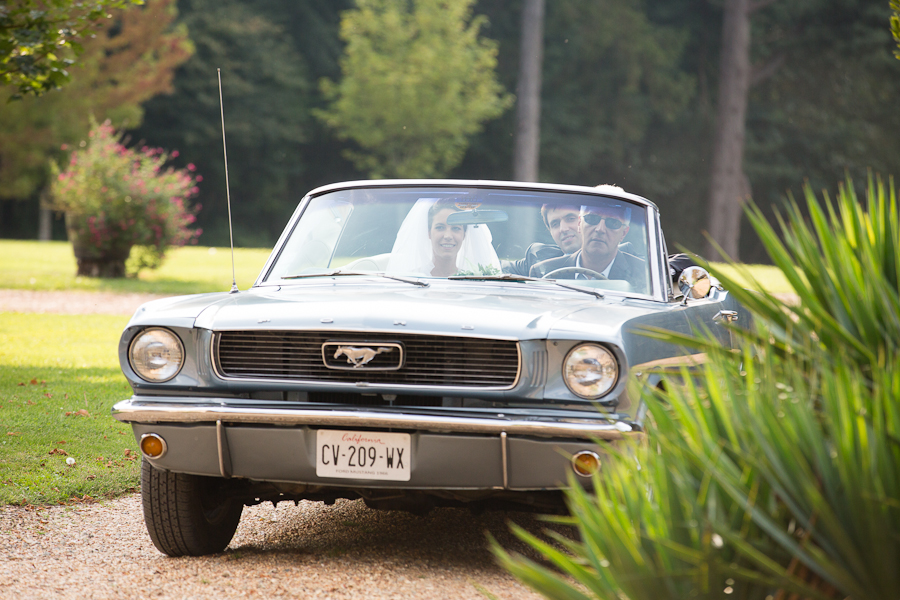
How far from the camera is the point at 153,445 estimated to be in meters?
3.90

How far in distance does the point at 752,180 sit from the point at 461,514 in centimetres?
4513

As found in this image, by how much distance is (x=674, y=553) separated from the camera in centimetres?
229

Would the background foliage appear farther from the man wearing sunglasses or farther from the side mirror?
the side mirror

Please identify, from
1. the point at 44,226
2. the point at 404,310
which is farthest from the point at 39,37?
the point at 44,226

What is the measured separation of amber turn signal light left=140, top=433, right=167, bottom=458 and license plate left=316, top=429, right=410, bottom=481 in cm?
66

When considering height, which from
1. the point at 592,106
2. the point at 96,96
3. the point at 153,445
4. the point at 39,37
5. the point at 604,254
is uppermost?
the point at 592,106

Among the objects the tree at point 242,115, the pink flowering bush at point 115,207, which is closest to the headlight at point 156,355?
the pink flowering bush at point 115,207

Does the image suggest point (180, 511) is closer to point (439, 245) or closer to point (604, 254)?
point (439, 245)

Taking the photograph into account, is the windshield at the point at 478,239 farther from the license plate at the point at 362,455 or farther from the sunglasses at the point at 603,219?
the license plate at the point at 362,455

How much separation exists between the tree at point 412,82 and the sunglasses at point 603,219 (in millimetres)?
34455

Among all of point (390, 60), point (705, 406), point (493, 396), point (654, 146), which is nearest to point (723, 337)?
point (493, 396)

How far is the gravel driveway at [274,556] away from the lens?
3.86 meters

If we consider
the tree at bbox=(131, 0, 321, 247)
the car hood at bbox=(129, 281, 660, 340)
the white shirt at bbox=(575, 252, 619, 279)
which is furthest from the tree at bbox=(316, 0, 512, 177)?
the car hood at bbox=(129, 281, 660, 340)

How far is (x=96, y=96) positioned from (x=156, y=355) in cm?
3796
